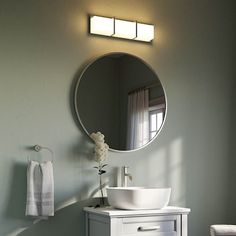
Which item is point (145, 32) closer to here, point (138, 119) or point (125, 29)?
point (125, 29)

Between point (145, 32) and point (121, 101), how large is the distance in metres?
0.60

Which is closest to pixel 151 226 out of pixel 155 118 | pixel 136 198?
pixel 136 198

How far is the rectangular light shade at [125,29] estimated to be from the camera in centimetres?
388

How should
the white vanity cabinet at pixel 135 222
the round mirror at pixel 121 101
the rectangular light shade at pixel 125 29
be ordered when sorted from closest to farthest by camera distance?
the white vanity cabinet at pixel 135 222 → the round mirror at pixel 121 101 → the rectangular light shade at pixel 125 29

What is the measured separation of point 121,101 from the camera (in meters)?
3.89

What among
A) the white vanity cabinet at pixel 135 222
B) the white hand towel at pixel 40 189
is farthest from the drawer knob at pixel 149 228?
the white hand towel at pixel 40 189

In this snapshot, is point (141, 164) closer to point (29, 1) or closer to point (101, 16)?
point (101, 16)

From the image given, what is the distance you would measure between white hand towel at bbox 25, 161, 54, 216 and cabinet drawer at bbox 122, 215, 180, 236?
543 mm

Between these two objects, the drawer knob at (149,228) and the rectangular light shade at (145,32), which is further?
the rectangular light shade at (145,32)

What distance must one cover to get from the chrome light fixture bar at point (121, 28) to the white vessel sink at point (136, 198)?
1207mm

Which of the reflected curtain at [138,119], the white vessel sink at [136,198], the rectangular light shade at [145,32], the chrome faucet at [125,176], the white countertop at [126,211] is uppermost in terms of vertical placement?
the rectangular light shade at [145,32]

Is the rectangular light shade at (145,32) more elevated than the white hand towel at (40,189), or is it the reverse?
the rectangular light shade at (145,32)

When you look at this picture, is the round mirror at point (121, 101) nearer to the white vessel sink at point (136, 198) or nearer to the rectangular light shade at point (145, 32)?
the rectangular light shade at point (145, 32)

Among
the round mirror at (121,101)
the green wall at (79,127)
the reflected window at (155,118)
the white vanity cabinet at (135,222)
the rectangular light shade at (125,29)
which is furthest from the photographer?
the reflected window at (155,118)
